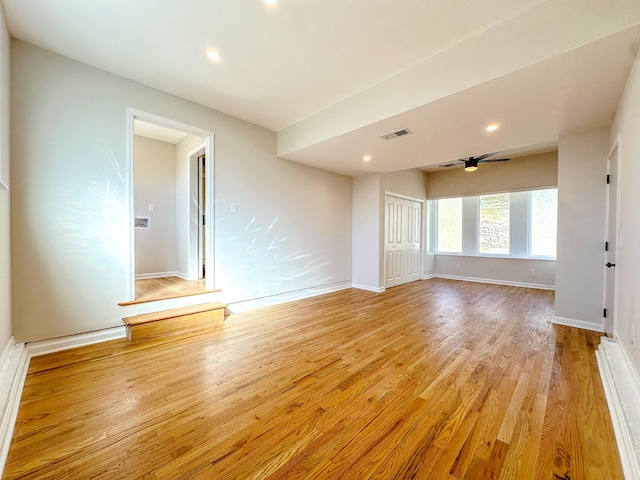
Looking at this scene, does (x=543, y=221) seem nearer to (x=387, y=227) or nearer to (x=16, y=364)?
(x=387, y=227)

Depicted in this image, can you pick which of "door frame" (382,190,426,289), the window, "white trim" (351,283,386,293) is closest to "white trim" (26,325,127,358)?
"white trim" (351,283,386,293)

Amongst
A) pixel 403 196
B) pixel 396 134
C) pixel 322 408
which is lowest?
pixel 322 408

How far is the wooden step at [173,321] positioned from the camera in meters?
2.72

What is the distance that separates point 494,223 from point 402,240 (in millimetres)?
2366

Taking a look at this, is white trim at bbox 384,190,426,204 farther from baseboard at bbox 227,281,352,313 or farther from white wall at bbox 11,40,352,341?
white wall at bbox 11,40,352,341

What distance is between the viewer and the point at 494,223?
6.31 metres

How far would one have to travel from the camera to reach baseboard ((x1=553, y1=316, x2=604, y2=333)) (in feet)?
9.91

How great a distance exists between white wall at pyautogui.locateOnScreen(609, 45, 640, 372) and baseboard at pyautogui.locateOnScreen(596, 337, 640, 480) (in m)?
0.09

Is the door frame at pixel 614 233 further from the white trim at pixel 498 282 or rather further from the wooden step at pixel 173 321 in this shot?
the wooden step at pixel 173 321

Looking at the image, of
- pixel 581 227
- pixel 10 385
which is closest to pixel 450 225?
pixel 581 227

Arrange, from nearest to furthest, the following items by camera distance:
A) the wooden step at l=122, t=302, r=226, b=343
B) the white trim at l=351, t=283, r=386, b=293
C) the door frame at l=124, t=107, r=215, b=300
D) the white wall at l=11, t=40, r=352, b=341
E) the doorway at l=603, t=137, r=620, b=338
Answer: the white wall at l=11, t=40, r=352, b=341 < the doorway at l=603, t=137, r=620, b=338 < the wooden step at l=122, t=302, r=226, b=343 < the door frame at l=124, t=107, r=215, b=300 < the white trim at l=351, t=283, r=386, b=293

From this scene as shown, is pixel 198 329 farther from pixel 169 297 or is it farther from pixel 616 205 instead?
pixel 616 205

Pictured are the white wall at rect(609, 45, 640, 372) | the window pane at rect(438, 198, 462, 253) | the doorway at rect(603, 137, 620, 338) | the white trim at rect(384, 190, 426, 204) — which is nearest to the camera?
the white wall at rect(609, 45, 640, 372)

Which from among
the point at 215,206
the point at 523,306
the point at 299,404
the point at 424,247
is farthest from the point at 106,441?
the point at 424,247
